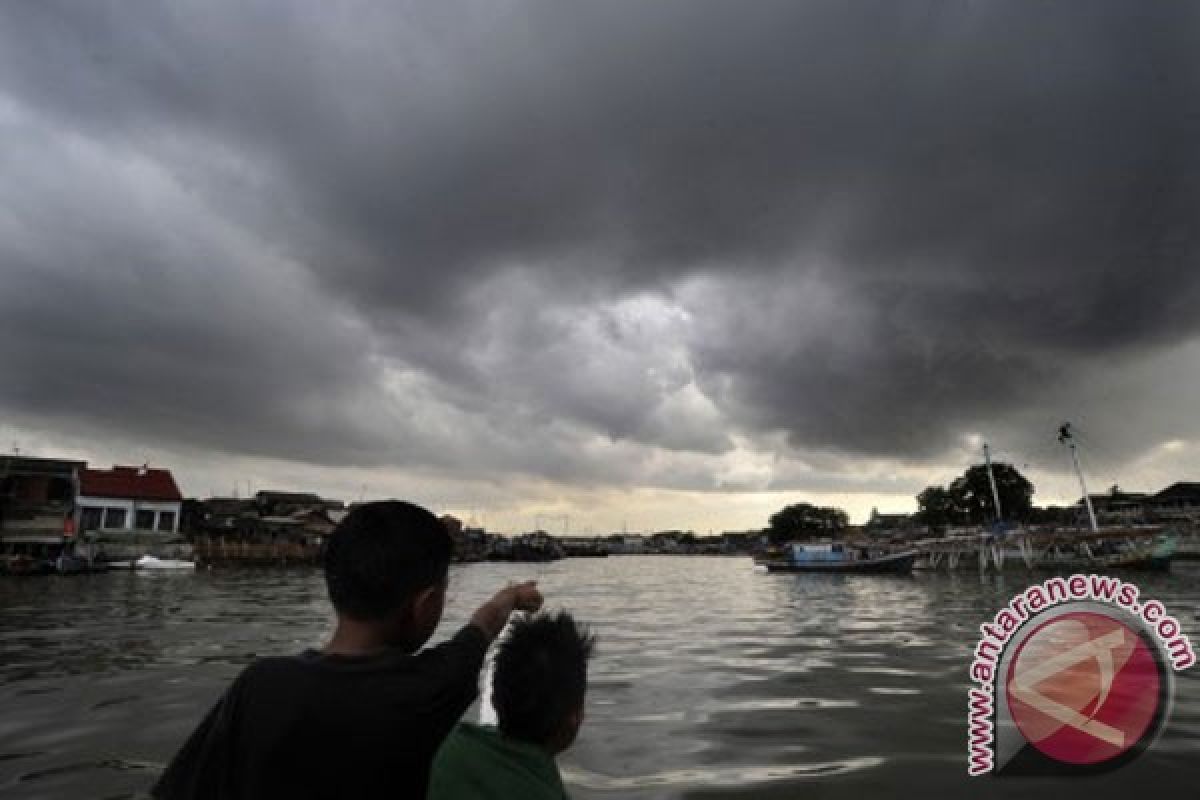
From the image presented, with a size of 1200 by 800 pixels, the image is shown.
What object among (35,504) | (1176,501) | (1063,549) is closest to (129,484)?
(35,504)

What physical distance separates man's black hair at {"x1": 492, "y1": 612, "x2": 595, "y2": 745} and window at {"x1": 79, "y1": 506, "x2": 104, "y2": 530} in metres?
63.9

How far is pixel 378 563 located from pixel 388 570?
0.04 m

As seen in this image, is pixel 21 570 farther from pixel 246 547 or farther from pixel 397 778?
pixel 397 778

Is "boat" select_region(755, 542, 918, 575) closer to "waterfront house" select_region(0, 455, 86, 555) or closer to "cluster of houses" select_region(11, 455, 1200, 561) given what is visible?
"cluster of houses" select_region(11, 455, 1200, 561)

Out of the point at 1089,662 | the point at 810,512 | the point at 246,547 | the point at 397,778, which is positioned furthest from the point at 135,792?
the point at 810,512

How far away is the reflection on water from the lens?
5.68 metres

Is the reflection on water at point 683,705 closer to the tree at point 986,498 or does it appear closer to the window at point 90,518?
the window at point 90,518

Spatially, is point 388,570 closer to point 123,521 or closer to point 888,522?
point 123,521

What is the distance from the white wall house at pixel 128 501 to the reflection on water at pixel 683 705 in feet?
132

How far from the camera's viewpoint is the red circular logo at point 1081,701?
6.20 m

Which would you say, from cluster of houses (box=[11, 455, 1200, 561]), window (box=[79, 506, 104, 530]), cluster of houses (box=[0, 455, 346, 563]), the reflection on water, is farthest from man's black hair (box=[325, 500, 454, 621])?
window (box=[79, 506, 104, 530])

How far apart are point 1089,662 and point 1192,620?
43.1ft

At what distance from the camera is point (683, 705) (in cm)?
841

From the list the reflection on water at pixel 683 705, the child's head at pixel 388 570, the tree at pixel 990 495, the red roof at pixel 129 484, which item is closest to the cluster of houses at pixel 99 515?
the red roof at pixel 129 484
